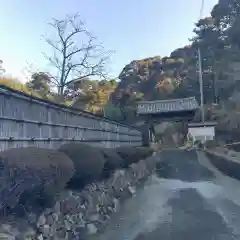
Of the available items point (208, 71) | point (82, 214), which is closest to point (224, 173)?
point (82, 214)

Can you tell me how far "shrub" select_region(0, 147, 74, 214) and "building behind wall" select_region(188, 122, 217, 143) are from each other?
1524 inches

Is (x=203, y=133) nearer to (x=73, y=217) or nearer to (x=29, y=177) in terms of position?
(x=73, y=217)

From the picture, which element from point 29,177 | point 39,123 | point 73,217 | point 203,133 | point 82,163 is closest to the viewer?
point 29,177

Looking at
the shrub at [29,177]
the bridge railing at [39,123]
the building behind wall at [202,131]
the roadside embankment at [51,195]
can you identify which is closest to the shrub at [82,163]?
the roadside embankment at [51,195]

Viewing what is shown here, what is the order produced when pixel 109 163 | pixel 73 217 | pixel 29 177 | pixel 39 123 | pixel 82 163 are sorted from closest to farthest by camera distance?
pixel 29 177 < pixel 73 217 < pixel 82 163 < pixel 39 123 < pixel 109 163

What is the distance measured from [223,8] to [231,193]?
2026cm

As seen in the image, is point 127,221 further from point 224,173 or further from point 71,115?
point 224,173

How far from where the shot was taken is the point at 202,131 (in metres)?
44.7

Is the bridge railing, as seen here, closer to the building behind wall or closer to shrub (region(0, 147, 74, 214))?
shrub (region(0, 147, 74, 214))

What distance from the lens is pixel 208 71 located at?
50.5 meters

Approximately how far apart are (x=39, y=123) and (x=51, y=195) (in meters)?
3.88

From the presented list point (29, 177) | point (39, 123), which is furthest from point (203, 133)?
point (29, 177)

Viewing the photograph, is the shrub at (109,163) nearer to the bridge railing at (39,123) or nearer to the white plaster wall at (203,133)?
the bridge railing at (39,123)

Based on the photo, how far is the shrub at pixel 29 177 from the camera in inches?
204
